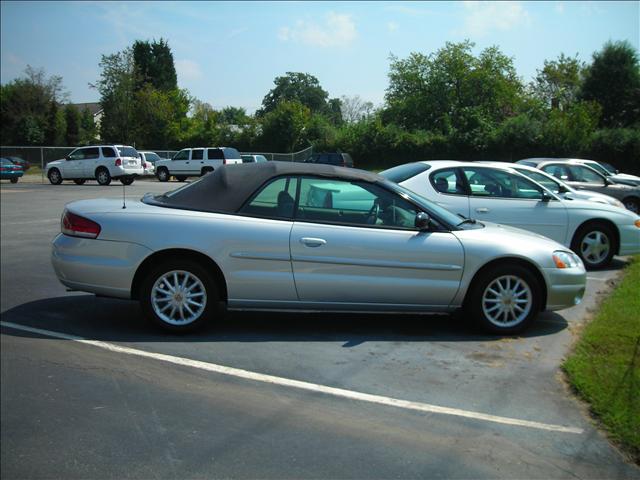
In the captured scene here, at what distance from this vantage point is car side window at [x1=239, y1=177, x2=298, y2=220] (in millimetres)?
5688

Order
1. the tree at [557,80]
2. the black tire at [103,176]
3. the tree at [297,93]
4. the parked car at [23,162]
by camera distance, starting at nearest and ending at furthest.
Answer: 1. the black tire at [103,176]
2. the parked car at [23,162]
3. the tree at [297,93]
4. the tree at [557,80]

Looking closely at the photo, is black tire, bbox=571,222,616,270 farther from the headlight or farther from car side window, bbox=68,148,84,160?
car side window, bbox=68,148,84,160

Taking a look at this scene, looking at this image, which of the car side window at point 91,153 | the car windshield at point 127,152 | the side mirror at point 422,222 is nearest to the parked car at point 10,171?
the car side window at point 91,153

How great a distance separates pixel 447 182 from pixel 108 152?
22304 mm

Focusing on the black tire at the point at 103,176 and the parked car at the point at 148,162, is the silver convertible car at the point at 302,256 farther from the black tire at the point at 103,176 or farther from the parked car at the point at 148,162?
the parked car at the point at 148,162

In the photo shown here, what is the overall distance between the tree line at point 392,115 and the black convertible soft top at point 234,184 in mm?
20412

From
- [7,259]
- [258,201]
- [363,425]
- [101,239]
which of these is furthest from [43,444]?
[7,259]

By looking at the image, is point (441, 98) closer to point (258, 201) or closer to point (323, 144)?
point (323, 144)

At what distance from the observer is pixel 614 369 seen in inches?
178

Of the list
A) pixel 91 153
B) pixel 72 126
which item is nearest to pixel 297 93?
pixel 72 126

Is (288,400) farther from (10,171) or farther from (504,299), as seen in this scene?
(10,171)

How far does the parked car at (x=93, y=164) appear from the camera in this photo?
1078 inches

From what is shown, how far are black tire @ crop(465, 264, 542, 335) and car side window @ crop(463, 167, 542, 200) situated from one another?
139 inches

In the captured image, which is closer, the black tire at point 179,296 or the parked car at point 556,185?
the black tire at point 179,296
